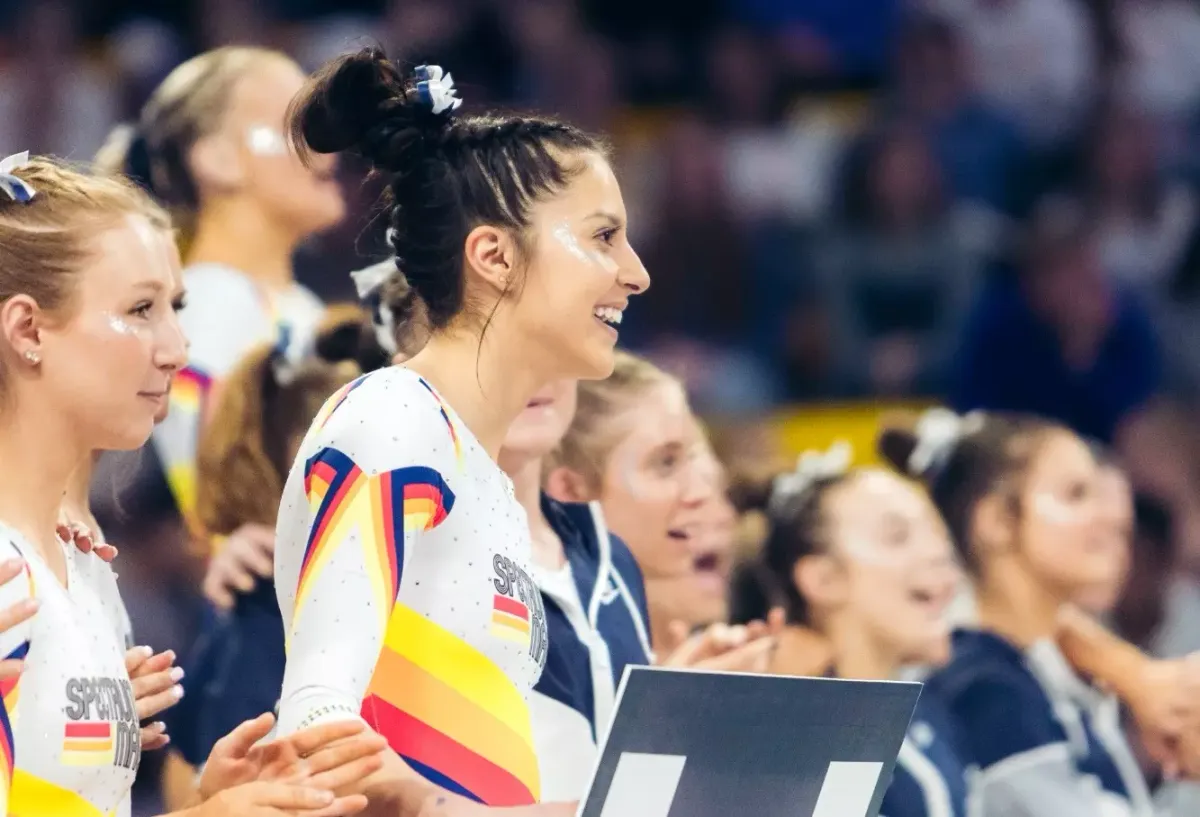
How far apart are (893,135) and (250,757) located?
5329 millimetres

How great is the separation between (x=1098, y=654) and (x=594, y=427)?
4.47ft

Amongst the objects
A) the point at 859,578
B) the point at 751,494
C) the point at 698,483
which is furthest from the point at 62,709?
the point at 751,494

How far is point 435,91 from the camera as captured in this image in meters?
2.50

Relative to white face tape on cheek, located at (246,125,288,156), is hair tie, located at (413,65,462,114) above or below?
above

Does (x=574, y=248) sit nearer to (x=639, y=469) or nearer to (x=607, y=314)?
(x=607, y=314)

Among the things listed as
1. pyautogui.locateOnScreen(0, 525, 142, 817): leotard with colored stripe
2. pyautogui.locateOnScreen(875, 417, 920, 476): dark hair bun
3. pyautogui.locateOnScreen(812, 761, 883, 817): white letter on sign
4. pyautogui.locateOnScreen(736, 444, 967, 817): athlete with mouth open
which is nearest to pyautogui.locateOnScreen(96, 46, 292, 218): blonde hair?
pyautogui.locateOnScreen(736, 444, 967, 817): athlete with mouth open

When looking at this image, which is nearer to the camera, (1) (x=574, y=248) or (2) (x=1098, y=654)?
(1) (x=574, y=248)

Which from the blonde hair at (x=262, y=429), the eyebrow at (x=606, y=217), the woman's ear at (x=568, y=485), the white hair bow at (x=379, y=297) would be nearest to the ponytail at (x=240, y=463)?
the blonde hair at (x=262, y=429)

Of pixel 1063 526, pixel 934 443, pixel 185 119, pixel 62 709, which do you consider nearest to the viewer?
pixel 62 709

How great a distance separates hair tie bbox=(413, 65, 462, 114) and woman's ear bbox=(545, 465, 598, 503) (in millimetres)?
1242

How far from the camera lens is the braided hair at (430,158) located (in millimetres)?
2477

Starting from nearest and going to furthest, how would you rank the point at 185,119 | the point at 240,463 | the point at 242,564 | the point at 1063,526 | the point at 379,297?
1. the point at 379,297
2. the point at 242,564
3. the point at 240,463
4. the point at 185,119
5. the point at 1063,526

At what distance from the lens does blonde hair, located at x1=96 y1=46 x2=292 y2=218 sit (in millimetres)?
4227

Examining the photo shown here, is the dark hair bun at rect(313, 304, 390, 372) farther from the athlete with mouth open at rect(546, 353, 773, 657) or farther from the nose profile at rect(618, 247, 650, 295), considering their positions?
the nose profile at rect(618, 247, 650, 295)
